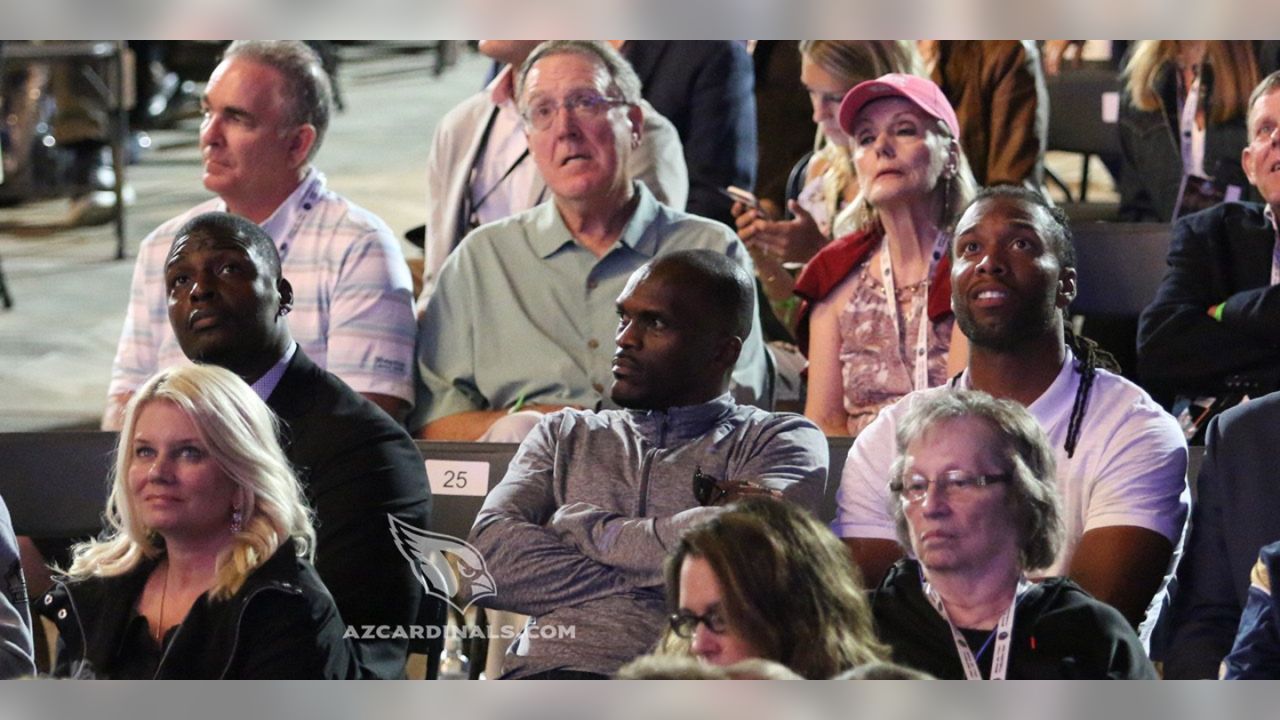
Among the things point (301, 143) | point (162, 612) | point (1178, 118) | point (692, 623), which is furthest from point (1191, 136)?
point (162, 612)

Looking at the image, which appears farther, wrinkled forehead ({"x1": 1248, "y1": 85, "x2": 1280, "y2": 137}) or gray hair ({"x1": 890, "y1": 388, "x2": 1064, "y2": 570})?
wrinkled forehead ({"x1": 1248, "y1": 85, "x2": 1280, "y2": 137})

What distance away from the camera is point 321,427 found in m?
3.04

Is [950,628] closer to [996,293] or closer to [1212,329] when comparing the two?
[996,293]

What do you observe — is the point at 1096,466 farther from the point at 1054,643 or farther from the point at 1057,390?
the point at 1054,643

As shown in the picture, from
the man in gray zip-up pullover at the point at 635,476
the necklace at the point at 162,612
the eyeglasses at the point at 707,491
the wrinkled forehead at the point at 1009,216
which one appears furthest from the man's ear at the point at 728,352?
the necklace at the point at 162,612

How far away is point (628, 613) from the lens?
2.91 metres

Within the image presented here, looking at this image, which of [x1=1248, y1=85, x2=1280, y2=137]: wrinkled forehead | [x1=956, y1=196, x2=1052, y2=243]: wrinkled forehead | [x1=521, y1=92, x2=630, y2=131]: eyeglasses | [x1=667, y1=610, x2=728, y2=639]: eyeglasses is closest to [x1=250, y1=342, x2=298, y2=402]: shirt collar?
[x1=521, y1=92, x2=630, y2=131]: eyeglasses

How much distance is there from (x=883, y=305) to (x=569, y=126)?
2.13 feet

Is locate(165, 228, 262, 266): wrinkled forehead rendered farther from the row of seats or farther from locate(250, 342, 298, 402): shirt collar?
the row of seats

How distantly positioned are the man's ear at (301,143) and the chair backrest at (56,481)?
1.99ft

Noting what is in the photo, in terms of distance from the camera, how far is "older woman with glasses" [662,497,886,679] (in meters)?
2.82

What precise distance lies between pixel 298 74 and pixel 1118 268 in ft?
5.10

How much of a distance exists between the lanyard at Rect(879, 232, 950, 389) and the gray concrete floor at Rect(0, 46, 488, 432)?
1.14 m

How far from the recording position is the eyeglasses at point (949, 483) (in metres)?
2.84
